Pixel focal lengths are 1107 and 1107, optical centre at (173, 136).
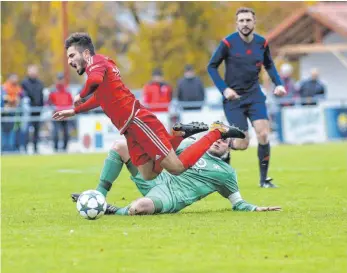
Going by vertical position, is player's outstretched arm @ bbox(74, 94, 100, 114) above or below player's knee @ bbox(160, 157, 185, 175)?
above

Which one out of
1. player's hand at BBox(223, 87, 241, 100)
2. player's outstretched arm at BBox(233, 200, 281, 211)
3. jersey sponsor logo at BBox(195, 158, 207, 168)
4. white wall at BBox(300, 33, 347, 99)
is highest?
white wall at BBox(300, 33, 347, 99)

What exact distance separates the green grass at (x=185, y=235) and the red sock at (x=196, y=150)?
552mm

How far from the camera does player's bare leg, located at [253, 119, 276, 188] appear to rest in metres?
14.8

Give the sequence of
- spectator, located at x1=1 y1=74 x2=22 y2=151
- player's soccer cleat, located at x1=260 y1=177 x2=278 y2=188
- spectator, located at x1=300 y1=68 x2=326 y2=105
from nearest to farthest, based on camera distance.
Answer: player's soccer cleat, located at x1=260 y1=177 x2=278 y2=188 < spectator, located at x1=1 y1=74 x2=22 y2=151 < spectator, located at x1=300 y1=68 x2=326 y2=105

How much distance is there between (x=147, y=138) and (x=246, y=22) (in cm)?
398

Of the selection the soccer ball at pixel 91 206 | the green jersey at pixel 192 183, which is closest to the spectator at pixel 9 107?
the green jersey at pixel 192 183

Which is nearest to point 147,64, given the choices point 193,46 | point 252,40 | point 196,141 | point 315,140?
point 193,46

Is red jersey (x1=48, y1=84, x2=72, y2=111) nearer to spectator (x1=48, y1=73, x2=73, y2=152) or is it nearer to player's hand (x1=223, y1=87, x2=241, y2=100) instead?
spectator (x1=48, y1=73, x2=73, y2=152)

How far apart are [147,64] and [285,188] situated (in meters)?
30.1

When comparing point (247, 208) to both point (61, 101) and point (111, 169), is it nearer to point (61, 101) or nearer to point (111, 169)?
point (111, 169)

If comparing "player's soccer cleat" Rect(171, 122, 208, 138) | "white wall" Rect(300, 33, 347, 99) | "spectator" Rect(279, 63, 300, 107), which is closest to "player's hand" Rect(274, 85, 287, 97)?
"player's soccer cleat" Rect(171, 122, 208, 138)

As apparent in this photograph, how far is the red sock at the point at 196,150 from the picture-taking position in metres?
11.0

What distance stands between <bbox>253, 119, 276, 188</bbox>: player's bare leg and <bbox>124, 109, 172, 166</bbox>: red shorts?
12.4ft

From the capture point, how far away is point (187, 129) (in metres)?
11.6
